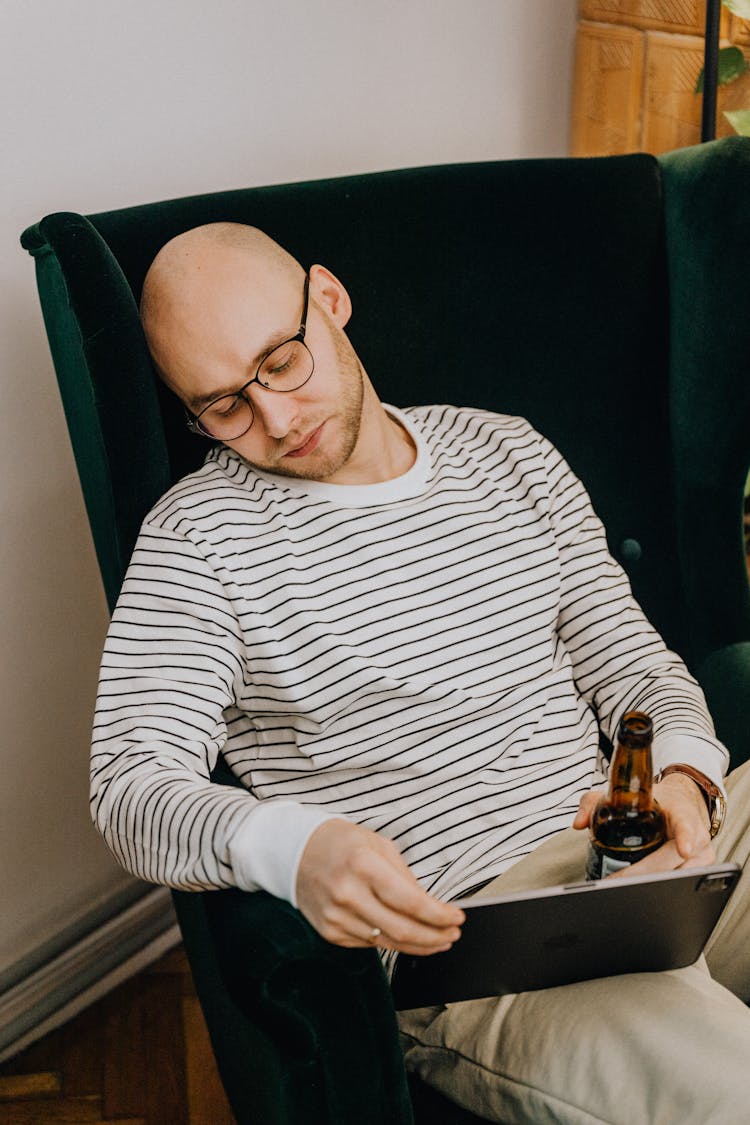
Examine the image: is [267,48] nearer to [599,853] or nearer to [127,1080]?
[599,853]

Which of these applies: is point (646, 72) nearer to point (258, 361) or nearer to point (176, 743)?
point (258, 361)

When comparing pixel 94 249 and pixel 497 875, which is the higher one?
pixel 94 249

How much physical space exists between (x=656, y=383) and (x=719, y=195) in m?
0.24

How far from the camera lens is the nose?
1.14 metres

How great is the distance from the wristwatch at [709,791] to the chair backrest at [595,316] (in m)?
0.43

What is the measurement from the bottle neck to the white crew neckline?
409 mm

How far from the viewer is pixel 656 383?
4.99ft

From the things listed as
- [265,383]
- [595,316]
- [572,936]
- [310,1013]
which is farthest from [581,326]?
[310,1013]

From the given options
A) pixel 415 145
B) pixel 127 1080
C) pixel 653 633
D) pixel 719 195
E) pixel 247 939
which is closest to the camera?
pixel 247 939

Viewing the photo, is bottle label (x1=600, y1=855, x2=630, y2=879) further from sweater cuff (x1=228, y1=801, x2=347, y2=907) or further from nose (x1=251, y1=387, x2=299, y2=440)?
nose (x1=251, y1=387, x2=299, y2=440)

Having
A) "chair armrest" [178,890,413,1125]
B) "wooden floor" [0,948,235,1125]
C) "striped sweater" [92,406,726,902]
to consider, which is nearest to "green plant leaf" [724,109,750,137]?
"striped sweater" [92,406,726,902]

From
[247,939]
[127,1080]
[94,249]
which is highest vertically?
[94,249]

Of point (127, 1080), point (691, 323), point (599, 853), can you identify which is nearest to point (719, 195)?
point (691, 323)

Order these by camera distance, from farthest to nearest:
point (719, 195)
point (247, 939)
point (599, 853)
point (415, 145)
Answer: point (415, 145), point (719, 195), point (599, 853), point (247, 939)
